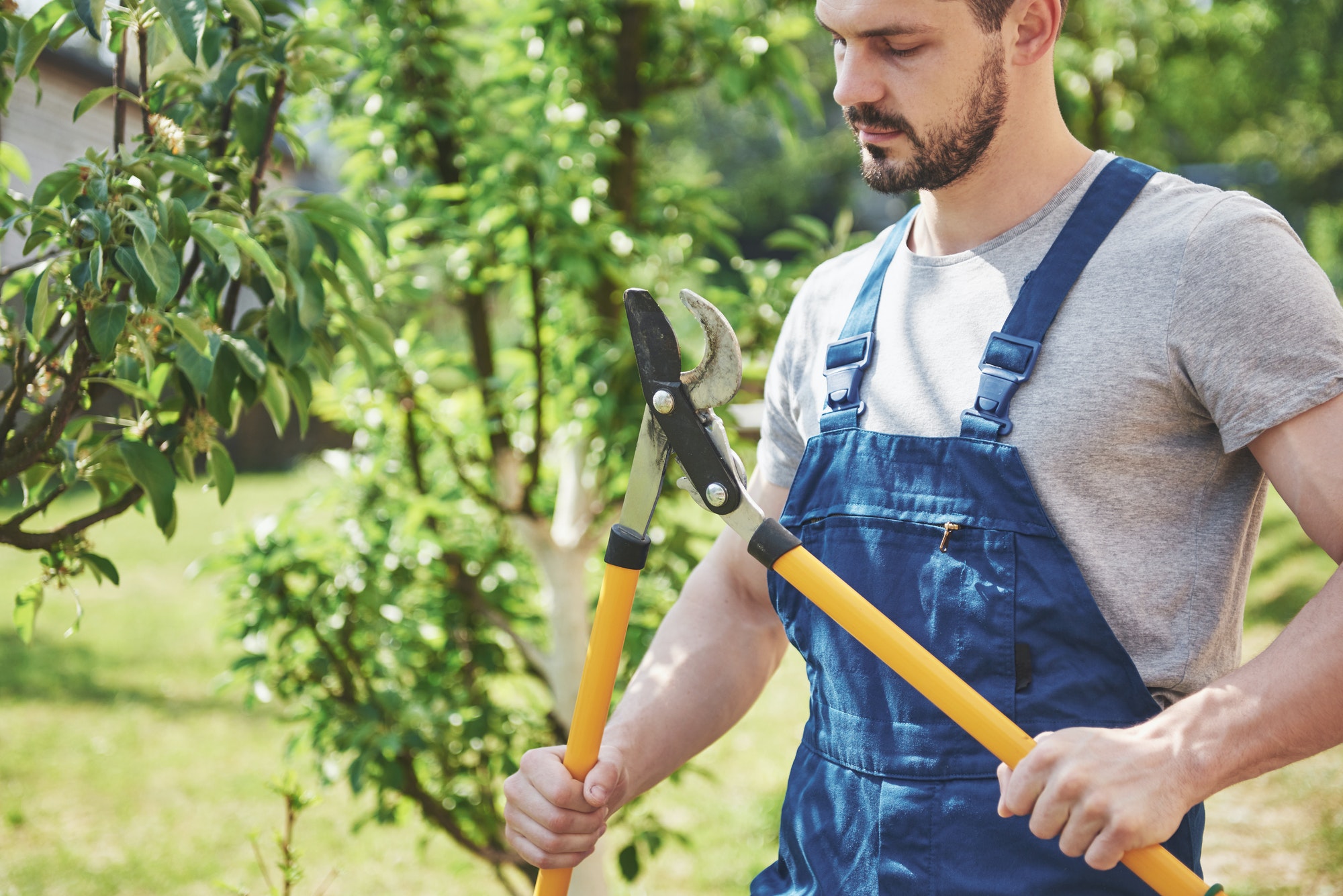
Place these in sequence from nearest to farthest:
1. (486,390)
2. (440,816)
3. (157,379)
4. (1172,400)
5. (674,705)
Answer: (1172,400) < (674,705) < (157,379) < (440,816) < (486,390)

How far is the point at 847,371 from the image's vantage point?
4.57ft

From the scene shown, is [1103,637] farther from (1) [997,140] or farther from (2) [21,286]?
(2) [21,286]

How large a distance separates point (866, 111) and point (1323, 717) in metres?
0.83

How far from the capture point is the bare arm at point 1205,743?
1006mm

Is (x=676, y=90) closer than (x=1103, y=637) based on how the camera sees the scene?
No

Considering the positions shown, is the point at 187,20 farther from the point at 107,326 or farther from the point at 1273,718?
the point at 1273,718

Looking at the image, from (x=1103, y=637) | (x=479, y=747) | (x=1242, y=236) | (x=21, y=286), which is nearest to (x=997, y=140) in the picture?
(x=1242, y=236)

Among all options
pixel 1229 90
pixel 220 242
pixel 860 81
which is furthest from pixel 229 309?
pixel 1229 90

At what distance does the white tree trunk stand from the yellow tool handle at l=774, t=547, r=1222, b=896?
1.72 meters

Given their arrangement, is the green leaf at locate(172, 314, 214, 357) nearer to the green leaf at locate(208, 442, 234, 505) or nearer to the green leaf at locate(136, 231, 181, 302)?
the green leaf at locate(136, 231, 181, 302)

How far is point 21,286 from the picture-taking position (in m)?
1.77

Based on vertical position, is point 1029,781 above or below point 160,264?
below

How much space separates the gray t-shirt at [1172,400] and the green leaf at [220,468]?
104 centimetres

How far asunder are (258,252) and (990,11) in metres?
0.97
